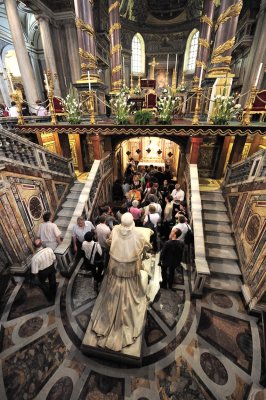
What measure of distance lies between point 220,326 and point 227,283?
126cm

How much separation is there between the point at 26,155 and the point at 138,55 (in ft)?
70.2

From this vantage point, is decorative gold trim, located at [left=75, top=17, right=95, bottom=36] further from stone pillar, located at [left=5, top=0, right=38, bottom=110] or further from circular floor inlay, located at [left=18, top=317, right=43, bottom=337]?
circular floor inlay, located at [left=18, top=317, right=43, bottom=337]

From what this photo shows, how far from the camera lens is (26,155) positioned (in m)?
5.48

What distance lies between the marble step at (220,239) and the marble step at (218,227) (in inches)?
4.2

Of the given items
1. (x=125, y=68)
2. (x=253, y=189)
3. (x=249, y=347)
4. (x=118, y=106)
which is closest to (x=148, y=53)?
(x=125, y=68)

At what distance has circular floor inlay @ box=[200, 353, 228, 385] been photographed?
3143 mm

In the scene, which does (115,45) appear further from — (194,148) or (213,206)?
(213,206)

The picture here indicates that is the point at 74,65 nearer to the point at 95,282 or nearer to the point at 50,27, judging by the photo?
the point at 50,27

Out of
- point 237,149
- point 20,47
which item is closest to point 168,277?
point 237,149

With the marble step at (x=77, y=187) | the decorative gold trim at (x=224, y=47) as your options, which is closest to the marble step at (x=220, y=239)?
the marble step at (x=77, y=187)

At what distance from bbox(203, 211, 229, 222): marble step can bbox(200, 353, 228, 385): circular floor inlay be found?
12.7ft

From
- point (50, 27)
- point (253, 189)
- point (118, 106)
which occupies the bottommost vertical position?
point (253, 189)

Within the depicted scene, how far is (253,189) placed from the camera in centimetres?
491

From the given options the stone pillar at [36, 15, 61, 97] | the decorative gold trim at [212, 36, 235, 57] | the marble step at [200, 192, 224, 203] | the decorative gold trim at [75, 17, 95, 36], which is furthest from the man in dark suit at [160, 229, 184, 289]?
the stone pillar at [36, 15, 61, 97]
